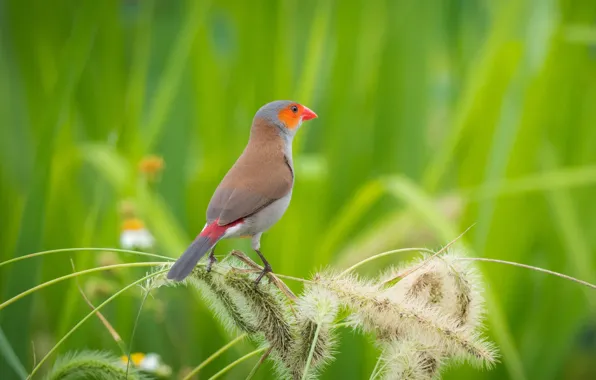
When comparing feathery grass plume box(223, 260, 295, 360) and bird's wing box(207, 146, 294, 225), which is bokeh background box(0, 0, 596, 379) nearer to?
bird's wing box(207, 146, 294, 225)

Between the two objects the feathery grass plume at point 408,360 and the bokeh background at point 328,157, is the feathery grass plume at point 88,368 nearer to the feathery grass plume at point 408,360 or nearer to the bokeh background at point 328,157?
the feathery grass plume at point 408,360

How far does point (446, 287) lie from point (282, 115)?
0.43 m

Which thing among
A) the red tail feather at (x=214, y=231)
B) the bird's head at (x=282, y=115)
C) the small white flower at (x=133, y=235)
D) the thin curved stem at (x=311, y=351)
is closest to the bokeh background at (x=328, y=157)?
the small white flower at (x=133, y=235)

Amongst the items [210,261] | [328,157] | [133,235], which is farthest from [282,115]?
[328,157]

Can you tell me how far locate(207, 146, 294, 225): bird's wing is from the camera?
4.15 feet

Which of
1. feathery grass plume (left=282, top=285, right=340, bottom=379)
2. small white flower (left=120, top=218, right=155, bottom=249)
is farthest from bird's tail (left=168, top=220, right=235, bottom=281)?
small white flower (left=120, top=218, right=155, bottom=249)

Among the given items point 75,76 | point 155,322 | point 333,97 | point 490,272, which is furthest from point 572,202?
point 75,76

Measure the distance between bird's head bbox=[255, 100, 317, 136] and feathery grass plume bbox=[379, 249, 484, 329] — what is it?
35 cm

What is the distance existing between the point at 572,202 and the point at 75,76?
1.73m

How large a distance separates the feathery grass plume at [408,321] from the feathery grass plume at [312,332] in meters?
0.02

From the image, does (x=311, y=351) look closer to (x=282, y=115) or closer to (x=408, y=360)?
(x=408, y=360)

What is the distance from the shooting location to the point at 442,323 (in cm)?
111

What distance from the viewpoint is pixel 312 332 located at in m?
1.14

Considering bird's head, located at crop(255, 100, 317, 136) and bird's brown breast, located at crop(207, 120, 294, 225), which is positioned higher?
bird's head, located at crop(255, 100, 317, 136)
